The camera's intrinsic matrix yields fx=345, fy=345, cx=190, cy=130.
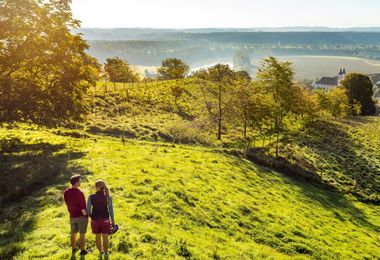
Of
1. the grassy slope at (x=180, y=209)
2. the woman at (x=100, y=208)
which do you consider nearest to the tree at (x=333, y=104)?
the grassy slope at (x=180, y=209)

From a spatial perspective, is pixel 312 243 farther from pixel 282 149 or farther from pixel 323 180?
pixel 282 149

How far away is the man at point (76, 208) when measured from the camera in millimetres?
13234

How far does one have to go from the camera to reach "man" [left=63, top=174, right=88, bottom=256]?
521 inches

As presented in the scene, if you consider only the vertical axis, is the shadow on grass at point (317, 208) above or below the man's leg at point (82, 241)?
below

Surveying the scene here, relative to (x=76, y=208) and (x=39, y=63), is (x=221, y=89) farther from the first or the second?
(x=76, y=208)

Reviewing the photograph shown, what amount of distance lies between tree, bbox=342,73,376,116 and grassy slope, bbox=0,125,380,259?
2665 inches

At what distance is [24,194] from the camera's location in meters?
20.4

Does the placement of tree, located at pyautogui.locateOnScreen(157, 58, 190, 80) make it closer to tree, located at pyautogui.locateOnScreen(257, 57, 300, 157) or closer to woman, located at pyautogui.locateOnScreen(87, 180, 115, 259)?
tree, located at pyautogui.locateOnScreen(257, 57, 300, 157)

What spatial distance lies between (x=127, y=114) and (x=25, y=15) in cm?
2988

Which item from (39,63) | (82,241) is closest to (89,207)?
(82,241)

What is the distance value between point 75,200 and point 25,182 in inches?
406

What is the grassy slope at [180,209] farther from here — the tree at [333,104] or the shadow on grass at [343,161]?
the tree at [333,104]

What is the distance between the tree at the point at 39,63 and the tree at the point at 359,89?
8513 centimetres

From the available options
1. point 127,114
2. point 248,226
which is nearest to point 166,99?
point 127,114
